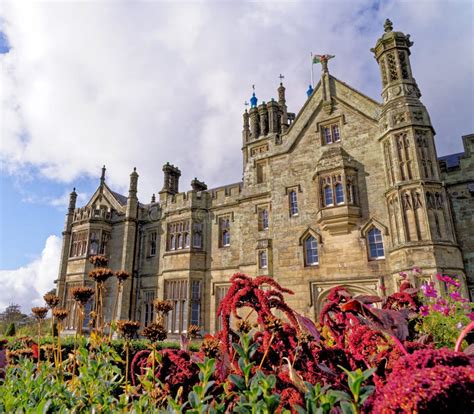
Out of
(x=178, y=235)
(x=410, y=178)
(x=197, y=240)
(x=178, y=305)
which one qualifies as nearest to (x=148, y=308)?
(x=178, y=305)

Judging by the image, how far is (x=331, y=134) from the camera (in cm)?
1562

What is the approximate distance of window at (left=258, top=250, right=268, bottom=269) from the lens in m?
15.4

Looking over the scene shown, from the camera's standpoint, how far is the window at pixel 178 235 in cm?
1936

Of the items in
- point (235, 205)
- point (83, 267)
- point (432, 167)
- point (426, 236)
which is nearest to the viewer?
point (426, 236)

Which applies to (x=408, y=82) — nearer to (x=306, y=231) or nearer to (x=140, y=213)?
(x=306, y=231)

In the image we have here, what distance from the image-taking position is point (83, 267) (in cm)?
2089

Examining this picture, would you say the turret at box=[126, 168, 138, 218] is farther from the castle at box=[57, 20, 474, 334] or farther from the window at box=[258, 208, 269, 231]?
the window at box=[258, 208, 269, 231]

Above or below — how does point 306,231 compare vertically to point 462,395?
above

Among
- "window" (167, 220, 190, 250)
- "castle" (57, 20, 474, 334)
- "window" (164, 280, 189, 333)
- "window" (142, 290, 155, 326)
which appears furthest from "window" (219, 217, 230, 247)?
"window" (142, 290, 155, 326)

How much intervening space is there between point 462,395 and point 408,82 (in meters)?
15.6

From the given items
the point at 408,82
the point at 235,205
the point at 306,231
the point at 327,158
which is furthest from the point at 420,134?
the point at 235,205

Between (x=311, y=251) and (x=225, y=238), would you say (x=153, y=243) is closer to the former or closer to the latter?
(x=225, y=238)

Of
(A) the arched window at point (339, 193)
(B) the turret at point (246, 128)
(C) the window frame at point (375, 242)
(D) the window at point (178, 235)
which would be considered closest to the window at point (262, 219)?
(A) the arched window at point (339, 193)

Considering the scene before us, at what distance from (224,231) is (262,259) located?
410cm
